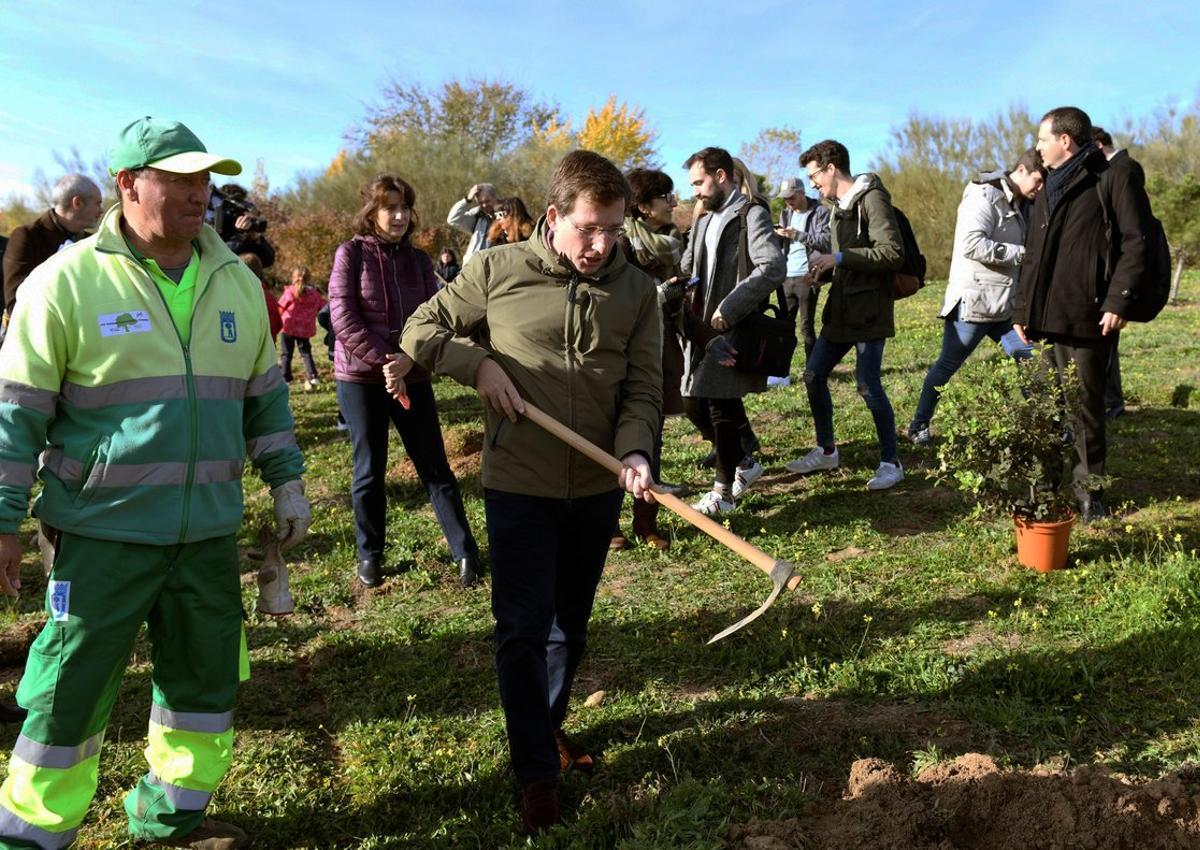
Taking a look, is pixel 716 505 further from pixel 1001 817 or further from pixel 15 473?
pixel 15 473

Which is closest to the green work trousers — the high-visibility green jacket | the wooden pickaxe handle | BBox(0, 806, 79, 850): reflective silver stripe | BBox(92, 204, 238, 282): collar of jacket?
BBox(0, 806, 79, 850): reflective silver stripe

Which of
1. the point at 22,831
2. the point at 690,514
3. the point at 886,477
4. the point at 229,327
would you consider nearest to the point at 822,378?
the point at 886,477

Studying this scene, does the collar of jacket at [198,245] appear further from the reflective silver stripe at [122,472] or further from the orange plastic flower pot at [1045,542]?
the orange plastic flower pot at [1045,542]

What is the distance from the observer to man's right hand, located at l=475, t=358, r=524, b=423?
2771 millimetres

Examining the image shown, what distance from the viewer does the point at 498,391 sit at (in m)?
2.77

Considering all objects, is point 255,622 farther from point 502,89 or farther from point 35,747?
point 502,89

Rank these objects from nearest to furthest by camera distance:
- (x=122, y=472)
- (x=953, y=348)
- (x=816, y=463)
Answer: (x=122, y=472), (x=816, y=463), (x=953, y=348)

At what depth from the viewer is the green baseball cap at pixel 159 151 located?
7.82ft

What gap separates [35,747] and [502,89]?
148 feet

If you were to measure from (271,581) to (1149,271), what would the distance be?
4.53 meters

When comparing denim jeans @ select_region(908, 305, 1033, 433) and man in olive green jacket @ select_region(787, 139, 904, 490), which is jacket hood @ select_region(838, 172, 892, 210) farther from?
denim jeans @ select_region(908, 305, 1033, 433)

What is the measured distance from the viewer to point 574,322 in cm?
283

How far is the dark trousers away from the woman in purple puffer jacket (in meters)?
3.41

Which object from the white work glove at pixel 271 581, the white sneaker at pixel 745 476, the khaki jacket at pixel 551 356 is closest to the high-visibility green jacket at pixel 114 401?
the white work glove at pixel 271 581
